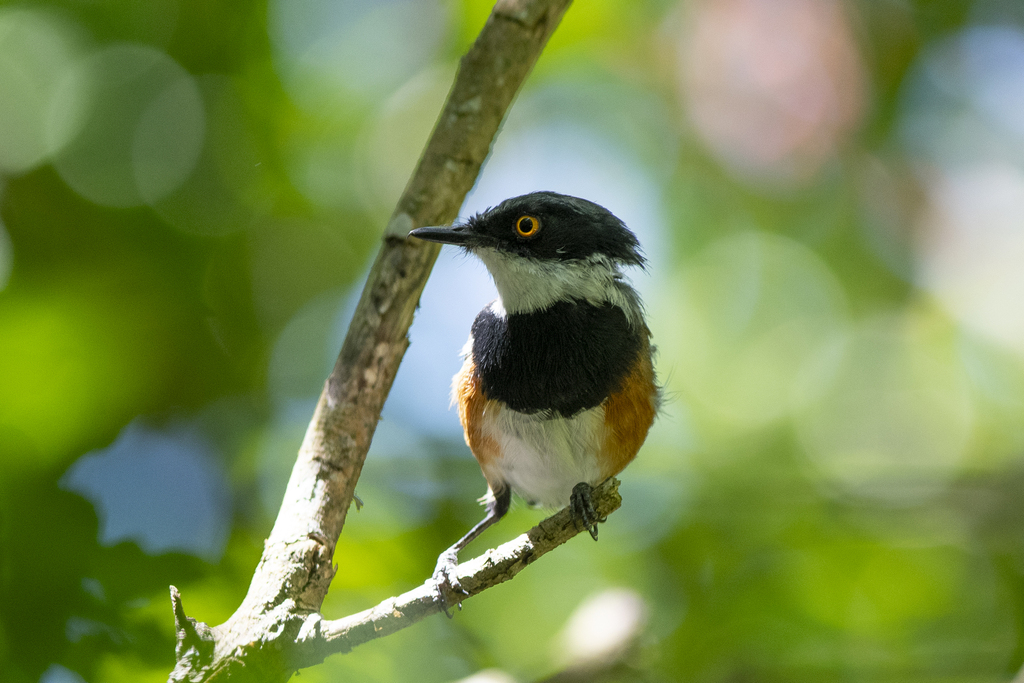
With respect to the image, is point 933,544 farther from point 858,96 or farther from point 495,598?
point 858,96

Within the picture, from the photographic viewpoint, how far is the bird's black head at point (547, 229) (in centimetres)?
349

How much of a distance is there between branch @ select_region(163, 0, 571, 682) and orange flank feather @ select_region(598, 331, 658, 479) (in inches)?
42.2

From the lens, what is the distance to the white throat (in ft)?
11.2

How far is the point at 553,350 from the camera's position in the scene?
3.29 m

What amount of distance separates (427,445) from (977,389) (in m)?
4.87

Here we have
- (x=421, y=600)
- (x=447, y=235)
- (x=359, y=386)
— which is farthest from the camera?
(x=447, y=235)

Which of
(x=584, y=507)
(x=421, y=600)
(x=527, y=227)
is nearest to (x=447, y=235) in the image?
(x=527, y=227)

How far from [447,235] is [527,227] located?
0.52 m

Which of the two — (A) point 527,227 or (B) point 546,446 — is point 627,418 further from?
(A) point 527,227

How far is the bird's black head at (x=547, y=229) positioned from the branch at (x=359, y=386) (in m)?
0.22

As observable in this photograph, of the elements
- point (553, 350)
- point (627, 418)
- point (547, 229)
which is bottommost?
point (627, 418)

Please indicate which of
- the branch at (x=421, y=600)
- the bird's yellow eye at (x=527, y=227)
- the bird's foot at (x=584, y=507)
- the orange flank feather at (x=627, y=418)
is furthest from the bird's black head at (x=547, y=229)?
the branch at (x=421, y=600)

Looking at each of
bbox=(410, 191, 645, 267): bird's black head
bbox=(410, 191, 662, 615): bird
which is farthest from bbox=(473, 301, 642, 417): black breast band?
bbox=(410, 191, 645, 267): bird's black head

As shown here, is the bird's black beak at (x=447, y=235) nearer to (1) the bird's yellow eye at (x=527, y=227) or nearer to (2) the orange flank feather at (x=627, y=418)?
(1) the bird's yellow eye at (x=527, y=227)
